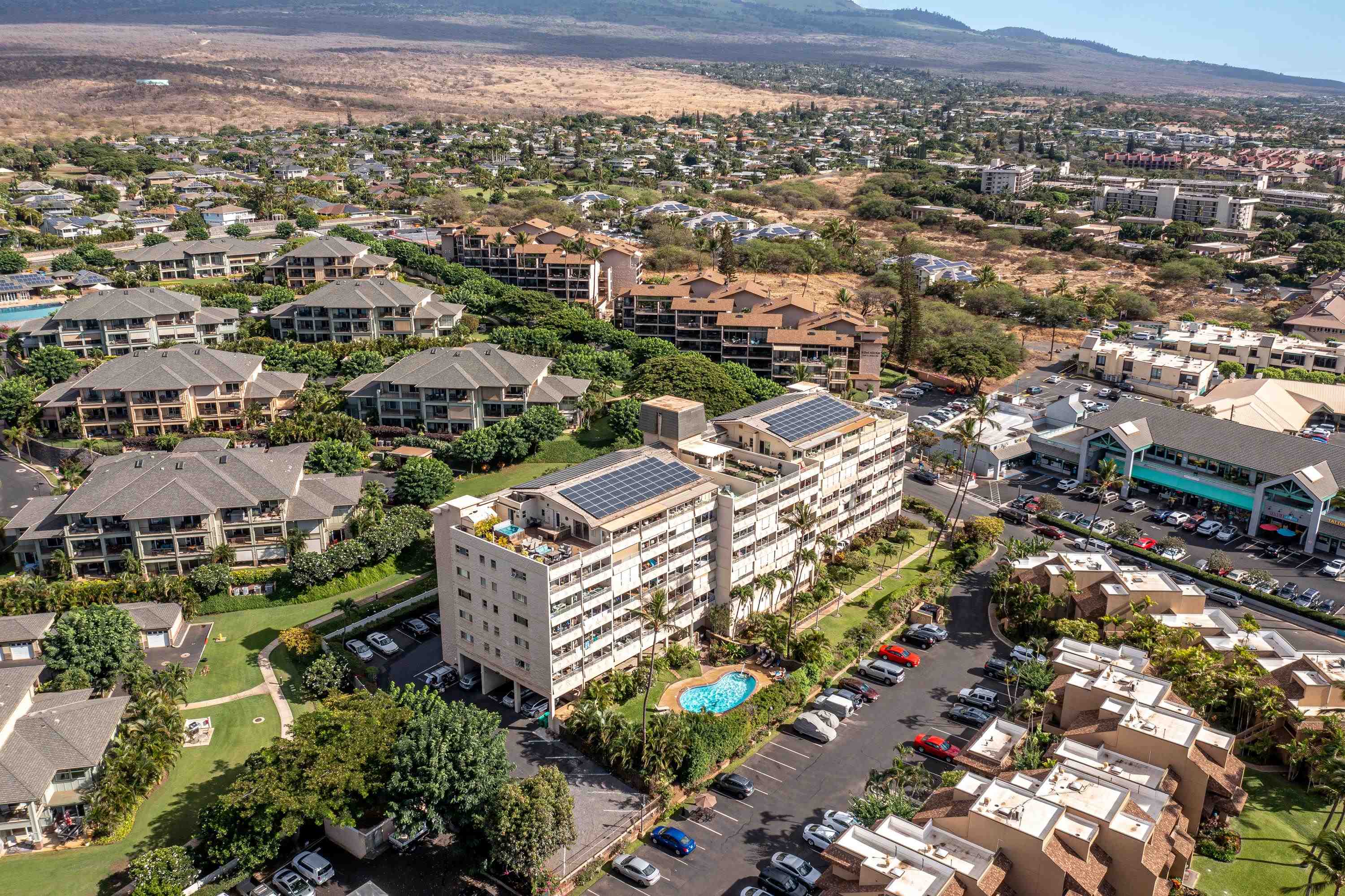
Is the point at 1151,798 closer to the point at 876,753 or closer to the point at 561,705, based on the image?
the point at 876,753

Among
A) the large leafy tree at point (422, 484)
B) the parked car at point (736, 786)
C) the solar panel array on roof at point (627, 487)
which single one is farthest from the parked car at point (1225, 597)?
the large leafy tree at point (422, 484)

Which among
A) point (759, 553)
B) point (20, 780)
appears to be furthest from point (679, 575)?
point (20, 780)

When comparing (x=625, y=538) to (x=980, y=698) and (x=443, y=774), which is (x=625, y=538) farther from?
(x=980, y=698)

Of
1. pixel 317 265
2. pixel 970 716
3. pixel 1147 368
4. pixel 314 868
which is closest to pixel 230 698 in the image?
pixel 314 868

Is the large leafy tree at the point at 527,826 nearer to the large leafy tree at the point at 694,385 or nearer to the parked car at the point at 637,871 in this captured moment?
the parked car at the point at 637,871

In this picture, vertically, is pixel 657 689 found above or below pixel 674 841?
above

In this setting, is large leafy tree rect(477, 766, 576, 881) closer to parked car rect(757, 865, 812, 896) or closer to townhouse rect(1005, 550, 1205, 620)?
parked car rect(757, 865, 812, 896)
